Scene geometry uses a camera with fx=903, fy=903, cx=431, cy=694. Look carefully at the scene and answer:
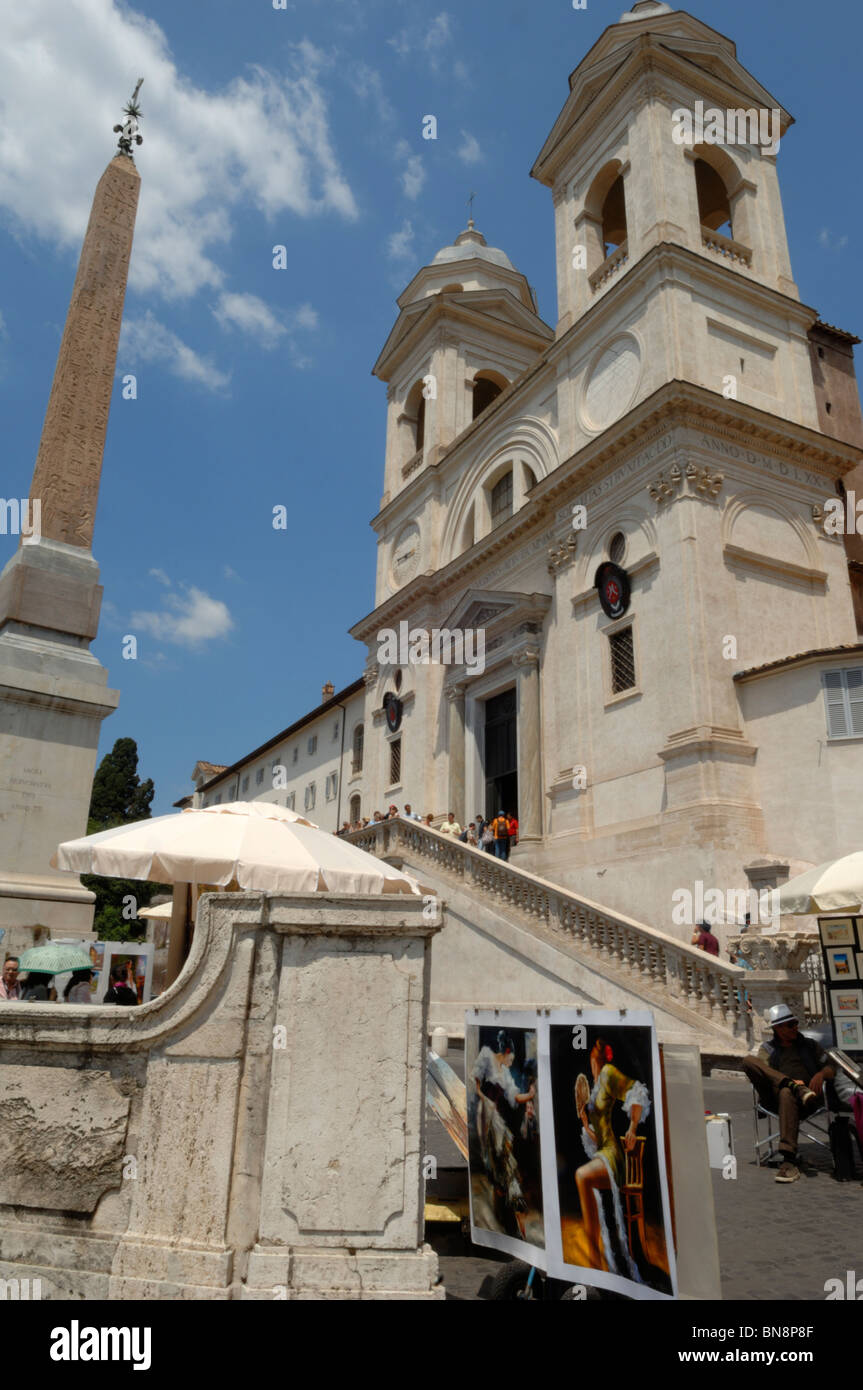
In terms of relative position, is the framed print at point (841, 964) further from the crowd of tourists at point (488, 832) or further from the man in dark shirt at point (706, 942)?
the crowd of tourists at point (488, 832)

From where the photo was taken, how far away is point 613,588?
837 inches

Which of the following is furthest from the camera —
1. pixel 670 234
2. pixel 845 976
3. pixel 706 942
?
pixel 670 234

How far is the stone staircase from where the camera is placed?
495 inches

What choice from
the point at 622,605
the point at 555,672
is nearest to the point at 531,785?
the point at 555,672

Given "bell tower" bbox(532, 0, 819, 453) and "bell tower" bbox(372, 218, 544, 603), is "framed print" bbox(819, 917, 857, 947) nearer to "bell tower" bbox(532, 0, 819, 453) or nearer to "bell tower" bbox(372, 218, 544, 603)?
"bell tower" bbox(532, 0, 819, 453)

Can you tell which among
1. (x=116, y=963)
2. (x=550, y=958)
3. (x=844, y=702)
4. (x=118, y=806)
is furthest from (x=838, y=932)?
(x=118, y=806)

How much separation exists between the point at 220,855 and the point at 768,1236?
192 inches

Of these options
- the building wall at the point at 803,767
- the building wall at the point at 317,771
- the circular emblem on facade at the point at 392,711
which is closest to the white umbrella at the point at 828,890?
the building wall at the point at 803,767

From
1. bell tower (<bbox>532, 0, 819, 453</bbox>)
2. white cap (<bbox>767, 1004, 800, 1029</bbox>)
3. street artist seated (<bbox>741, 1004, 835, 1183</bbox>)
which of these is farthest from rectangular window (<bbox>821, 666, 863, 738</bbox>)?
white cap (<bbox>767, 1004, 800, 1029</bbox>)

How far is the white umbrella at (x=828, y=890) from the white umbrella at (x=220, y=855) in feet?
16.4

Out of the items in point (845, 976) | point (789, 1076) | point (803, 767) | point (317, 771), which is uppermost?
point (317, 771)

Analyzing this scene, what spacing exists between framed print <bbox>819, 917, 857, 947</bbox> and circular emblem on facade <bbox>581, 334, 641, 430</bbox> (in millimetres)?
15596

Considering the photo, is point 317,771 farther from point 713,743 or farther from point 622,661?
point 713,743

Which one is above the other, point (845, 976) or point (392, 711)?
point (392, 711)
